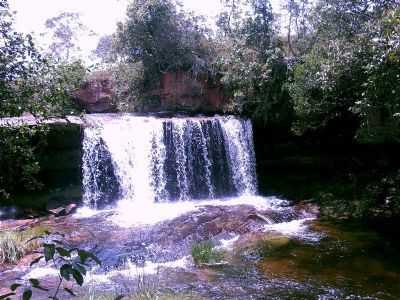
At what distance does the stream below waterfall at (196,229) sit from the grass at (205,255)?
122 millimetres

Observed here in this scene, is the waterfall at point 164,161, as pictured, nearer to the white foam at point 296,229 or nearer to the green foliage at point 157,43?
the green foliage at point 157,43

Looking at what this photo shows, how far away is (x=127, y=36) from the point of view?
18594 millimetres

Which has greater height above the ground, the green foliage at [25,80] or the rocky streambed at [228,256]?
the green foliage at [25,80]

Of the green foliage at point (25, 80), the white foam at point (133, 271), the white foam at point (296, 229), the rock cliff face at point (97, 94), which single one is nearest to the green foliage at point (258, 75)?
the white foam at point (296, 229)

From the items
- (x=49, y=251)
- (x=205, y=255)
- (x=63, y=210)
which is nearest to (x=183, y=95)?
(x=63, y=210)

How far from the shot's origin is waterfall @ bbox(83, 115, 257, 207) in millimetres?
14617

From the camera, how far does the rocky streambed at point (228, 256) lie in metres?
6.91

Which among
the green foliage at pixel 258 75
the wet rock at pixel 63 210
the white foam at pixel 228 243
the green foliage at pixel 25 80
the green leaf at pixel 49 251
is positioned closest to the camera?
the green leaf at pixel 49 251

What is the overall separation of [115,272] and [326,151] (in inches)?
424

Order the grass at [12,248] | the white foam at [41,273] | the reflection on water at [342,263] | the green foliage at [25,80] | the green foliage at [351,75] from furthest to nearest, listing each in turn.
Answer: the green foliage at [351,75], the grass at [12,248], the white foam at [41,273], the reflection on water at [342,263], the green foliage at [25,80]

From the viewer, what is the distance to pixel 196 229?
1048 centimetres

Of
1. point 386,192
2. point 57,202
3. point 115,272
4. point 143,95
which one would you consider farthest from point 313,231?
point 143,95

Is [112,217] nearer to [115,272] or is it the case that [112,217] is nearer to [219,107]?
[115,272]

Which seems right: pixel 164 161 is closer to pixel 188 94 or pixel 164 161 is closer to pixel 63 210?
pixel 63 210
